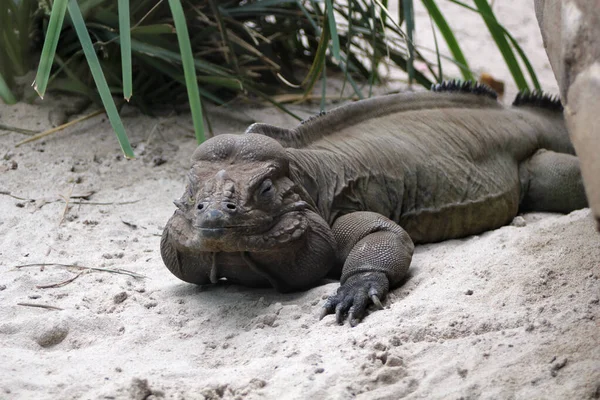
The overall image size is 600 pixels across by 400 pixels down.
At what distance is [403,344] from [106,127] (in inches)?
168

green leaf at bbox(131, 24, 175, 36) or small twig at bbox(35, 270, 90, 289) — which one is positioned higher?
green leaf at bbox(131, 24, 175, 36)

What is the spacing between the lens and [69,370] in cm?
386

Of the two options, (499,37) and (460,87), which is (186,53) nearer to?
(460,87)

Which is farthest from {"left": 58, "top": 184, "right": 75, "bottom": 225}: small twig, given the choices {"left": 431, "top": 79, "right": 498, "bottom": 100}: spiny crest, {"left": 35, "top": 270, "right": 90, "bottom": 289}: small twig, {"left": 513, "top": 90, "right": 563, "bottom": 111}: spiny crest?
{"left": 513, "top": 90, "right": 563, "bottom": 111}: spiny crest

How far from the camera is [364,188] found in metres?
5.65

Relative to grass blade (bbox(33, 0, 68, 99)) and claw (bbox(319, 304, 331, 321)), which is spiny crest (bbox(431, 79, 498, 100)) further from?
grass blade (bbox(33, 0, 68, 99))

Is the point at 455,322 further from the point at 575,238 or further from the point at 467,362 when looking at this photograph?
the point at 575,238

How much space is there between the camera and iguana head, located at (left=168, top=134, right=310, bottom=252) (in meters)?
4.42

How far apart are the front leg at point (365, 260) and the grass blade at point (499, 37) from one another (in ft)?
7.86

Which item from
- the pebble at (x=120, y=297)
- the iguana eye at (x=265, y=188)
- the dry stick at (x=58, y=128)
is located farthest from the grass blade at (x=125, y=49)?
the dry stick at (x=58, y=128)

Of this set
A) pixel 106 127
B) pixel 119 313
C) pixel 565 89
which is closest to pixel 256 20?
pixel 106 127

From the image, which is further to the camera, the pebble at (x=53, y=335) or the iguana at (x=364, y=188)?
the iguana at (x=364, y=188)

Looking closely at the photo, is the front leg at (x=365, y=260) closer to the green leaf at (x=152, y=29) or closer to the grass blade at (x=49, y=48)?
the grass blade at (x=49, y=48)

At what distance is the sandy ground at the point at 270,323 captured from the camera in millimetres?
3580
